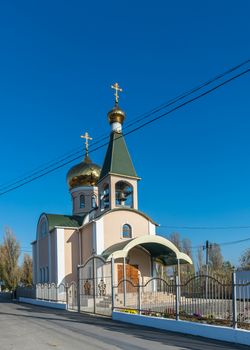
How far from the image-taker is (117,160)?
3023cm

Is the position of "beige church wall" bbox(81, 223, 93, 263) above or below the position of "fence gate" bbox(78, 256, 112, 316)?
above

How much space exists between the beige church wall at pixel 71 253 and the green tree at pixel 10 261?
56.9 ft

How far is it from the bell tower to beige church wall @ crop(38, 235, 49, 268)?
5065mm

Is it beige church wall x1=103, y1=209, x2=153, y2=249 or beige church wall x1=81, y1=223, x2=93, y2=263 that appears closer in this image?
beige church wall x1=103, y1=209, x2=153, y2=249

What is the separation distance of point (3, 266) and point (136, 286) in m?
33.8

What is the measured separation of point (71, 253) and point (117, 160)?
22.7ft

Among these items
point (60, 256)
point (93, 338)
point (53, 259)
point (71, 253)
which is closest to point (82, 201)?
point (71, 253)

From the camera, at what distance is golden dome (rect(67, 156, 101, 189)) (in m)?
36.0

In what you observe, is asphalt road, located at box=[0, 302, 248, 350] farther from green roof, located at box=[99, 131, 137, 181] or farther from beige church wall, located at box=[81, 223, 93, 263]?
green roof, located at box=[99, 131, 137, 181]

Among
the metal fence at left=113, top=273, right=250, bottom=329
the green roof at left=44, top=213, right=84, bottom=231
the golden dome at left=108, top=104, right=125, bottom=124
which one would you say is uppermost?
the golden dome at left=108, top=104, right=125, bottom=124

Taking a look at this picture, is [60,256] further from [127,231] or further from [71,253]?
[127,231]

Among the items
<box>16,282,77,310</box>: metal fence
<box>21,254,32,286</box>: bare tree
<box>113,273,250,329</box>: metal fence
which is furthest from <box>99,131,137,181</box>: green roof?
<box>21,254,32,286</box>: bare tree

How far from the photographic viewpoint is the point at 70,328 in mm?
13336

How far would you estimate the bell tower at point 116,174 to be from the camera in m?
29.3
